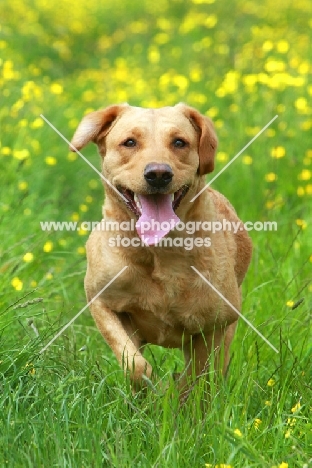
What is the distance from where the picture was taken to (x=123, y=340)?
Result: 4.26 meters

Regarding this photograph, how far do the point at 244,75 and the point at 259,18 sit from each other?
4066 millimetres

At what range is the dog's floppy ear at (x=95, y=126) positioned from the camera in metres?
4.59

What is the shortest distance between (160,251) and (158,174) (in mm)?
420

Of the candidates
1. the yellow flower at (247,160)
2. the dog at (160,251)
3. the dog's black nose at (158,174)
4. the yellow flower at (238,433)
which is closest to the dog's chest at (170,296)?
the dog at (160,251)

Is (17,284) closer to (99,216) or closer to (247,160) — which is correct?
(99,216)

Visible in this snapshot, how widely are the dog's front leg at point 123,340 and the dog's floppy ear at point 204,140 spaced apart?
811 millimetres

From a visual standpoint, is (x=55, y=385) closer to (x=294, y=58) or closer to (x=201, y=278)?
(x=201, y=278)

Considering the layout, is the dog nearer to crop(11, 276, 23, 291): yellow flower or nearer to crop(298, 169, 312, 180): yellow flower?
crop(11, 276, 23, 291): yellow flower

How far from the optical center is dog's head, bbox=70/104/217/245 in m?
4.22

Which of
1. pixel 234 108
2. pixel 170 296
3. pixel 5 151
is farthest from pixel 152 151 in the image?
pixel 234 108

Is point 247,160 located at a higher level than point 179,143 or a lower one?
lower

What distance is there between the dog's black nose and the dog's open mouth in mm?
129

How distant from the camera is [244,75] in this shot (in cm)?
929

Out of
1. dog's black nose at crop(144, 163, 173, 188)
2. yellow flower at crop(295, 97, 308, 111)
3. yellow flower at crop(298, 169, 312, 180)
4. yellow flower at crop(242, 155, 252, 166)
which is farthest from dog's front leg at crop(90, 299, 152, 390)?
yellow flower at crop(295, 97, 308, 111)
